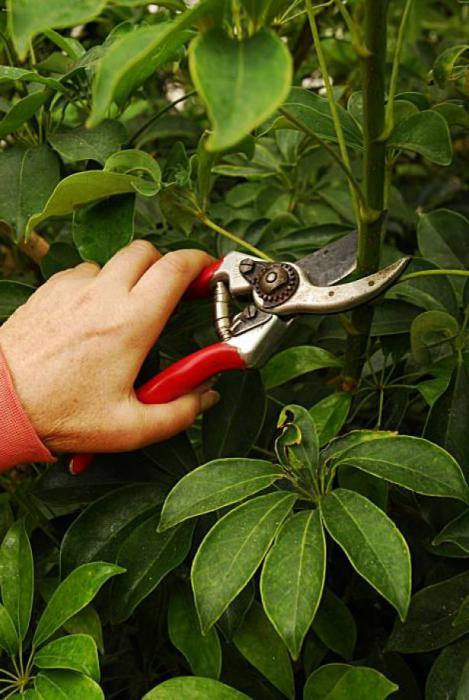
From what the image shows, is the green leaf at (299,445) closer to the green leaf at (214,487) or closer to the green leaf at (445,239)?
the green leaf at (214,487)

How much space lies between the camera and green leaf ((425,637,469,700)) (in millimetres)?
761

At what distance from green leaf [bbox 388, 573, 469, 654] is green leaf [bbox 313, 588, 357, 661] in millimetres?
52

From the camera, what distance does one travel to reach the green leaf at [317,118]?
816mm

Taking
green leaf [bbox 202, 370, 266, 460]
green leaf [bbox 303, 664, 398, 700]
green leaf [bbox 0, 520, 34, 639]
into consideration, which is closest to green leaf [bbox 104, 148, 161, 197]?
green leaf [bbox 202, 370, 266, 460]

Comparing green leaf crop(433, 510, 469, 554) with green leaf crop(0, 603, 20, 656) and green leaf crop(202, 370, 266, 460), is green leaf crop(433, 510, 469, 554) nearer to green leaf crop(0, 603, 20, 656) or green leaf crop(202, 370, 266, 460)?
green leaf crop(202, 370, 266, 460)

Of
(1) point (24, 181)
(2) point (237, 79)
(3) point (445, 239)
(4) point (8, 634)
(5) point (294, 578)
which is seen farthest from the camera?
(3) point (445, 239)

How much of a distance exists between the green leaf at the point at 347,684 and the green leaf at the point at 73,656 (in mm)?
188

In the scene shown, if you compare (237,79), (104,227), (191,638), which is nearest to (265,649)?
(191,638)

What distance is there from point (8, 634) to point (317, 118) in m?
0.54

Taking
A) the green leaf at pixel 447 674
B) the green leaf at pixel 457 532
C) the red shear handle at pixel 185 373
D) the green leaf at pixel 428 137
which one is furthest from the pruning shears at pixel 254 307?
the green leaf at pixel 447 674

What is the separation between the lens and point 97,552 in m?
0.83

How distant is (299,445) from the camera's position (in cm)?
74

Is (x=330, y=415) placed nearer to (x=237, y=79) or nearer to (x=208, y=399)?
(x=208, y=399)

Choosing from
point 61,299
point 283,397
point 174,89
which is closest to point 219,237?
point 283,397
